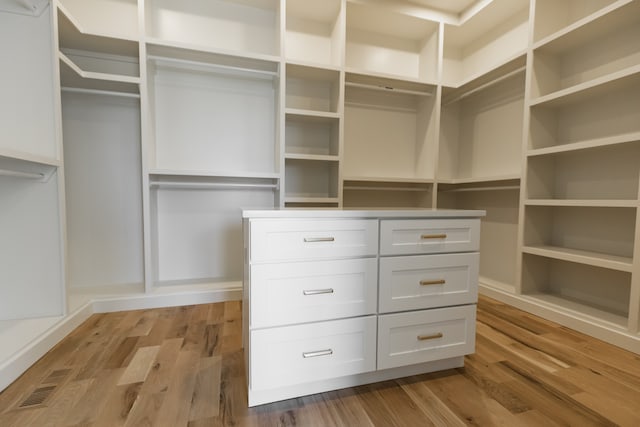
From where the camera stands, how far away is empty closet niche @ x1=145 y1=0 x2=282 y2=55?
7.23ft

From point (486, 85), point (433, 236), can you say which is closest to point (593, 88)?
point (486, 85)

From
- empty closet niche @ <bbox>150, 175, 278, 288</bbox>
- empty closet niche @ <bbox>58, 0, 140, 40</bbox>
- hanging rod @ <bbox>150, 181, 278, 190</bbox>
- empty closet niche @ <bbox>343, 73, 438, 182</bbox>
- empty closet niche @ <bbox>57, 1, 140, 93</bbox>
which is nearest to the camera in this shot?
empty closet niche @ <bbox>57, 1, 140, 93</bbox>

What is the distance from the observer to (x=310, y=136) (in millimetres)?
2537

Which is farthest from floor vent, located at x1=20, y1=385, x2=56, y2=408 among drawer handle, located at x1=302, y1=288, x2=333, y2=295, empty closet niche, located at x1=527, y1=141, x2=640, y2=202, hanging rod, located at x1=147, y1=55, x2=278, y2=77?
empty closet niche, located at x1=527, y1=141, x2=640, y2=202

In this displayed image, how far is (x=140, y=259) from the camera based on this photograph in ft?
7.42

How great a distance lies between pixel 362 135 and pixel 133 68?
1.93m

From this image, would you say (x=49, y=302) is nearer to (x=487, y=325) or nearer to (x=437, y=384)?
(x=437, y=384)

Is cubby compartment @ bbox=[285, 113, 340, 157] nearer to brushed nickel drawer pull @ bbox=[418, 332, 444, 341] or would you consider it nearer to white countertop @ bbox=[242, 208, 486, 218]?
white countertop @ bbox=[242, 208, 486, 218]

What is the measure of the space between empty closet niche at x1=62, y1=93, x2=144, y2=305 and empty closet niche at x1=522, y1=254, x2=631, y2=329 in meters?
2.87

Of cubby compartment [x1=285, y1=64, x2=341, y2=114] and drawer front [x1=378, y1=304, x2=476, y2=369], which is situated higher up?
cubby compartment [x1=285, y1=64, x2=341, y2=114]

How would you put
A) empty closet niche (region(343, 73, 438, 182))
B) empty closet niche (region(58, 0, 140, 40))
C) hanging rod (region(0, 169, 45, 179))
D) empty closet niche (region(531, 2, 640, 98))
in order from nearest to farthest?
hanging rod (region(0, 169, 45, 179)) < empty closet niche (region(531, 2, 640, 98)) < empty closet niche (region(58, 0, 140, 40)) < empty closet niche (region(343, 73, 438, 182))

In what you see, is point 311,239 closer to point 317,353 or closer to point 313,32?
point 317,353

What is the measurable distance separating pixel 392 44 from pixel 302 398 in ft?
9.71

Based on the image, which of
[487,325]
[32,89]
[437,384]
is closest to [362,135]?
[487,325]
